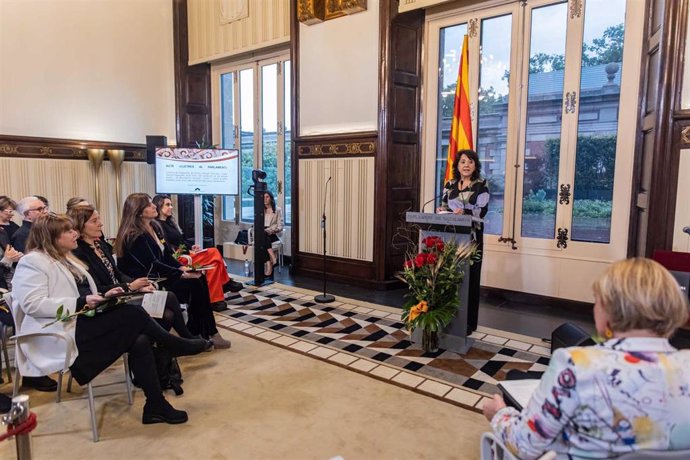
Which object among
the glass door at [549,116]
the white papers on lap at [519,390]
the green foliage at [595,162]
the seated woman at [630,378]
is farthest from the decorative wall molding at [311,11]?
the seated woman at [630,378]

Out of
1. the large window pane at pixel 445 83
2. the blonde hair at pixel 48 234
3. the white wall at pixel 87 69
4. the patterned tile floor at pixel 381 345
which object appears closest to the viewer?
the blonde hair at pixel 48 234

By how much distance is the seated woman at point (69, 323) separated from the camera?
2.40 metres

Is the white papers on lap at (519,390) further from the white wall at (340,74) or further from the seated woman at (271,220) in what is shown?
the seated woman at (271,220)

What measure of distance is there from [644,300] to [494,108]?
4.41m

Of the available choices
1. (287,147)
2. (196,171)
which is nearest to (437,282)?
(196,171)

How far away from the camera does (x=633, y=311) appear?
1.12 metres

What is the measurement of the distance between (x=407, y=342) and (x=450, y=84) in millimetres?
3090

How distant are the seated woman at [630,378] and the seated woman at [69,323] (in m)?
2.12

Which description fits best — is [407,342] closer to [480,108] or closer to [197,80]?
[480,108]

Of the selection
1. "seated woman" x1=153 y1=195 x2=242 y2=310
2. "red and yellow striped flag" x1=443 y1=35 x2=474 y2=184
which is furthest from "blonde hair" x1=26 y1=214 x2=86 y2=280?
"red and yellow striped flag" x1=443 y1=35 x2=474 y2=184

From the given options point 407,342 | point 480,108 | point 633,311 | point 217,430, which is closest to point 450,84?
point 480,108

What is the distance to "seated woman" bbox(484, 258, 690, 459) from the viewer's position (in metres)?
1.09

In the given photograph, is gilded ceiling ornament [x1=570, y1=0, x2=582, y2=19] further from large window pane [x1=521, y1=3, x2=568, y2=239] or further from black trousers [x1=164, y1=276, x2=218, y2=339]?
black trousers [x1=164, y1=276, x2=218, y2=339]

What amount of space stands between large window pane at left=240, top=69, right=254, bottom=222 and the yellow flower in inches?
186
